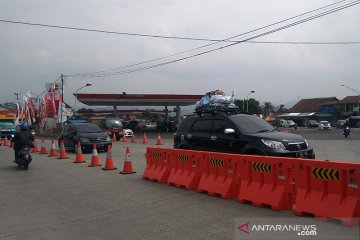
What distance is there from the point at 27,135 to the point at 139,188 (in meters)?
6.79

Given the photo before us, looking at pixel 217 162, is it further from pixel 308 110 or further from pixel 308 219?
pixel 308 110

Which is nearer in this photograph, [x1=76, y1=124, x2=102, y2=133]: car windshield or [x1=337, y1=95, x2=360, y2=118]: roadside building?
[x1=76, y1=124, x2=102, y2=133]: car windshield

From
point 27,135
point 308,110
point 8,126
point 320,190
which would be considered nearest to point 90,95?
point 8,126

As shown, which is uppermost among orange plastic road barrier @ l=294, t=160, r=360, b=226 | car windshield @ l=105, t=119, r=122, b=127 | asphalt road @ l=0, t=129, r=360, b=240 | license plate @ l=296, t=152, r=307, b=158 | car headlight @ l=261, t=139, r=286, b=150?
car windshield @ l=105, t=119, r=122, b=127

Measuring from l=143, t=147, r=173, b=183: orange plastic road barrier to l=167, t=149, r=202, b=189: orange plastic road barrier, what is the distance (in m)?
0.26

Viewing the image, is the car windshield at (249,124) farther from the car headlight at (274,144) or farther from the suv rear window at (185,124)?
the suv rear window at (185,124)

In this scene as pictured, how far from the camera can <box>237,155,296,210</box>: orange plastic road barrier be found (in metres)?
6.96

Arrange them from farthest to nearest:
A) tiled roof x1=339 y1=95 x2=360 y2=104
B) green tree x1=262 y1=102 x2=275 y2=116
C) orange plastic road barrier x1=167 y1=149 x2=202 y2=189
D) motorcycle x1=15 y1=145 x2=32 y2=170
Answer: green tree x1=262 y1=102 x2=275 y2=116, tiled roof x1=339 y1=95 x2=360 y2=104, motorcycle x1=15 y1=145 x2=32 y2=170, orange plastic road barrier x1=167 y1=149 x2=202 y2=189

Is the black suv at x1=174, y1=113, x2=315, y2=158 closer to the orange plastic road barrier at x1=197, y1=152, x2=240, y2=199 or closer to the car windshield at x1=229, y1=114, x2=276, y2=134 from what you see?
the car windshield at x1=229, y1=114, x2=276, y2=134

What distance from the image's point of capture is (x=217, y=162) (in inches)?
340

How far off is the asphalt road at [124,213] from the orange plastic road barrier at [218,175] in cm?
25

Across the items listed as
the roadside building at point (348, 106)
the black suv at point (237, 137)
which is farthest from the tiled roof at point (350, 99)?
the black suv at point (237, 137)

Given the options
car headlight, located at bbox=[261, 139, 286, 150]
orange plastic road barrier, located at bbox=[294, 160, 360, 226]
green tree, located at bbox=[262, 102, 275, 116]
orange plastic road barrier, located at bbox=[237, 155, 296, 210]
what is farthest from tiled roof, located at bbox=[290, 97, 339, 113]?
orange plastic road barrier, located at bbox=[294, 160, 360, 226]

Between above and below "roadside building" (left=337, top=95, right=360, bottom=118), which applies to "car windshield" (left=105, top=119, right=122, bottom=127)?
below
